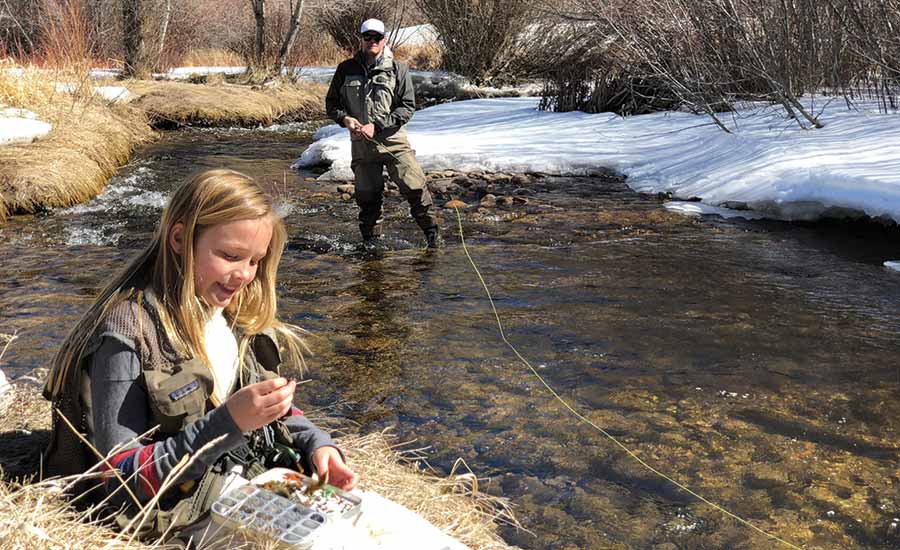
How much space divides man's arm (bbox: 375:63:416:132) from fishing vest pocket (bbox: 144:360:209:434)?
536cm

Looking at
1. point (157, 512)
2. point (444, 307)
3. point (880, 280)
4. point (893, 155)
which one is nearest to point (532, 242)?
point (444, 307)

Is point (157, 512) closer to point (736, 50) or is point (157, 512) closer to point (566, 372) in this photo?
point (566, 372)

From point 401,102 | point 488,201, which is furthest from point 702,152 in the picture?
point 401,102

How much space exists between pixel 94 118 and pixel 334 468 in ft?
38.7

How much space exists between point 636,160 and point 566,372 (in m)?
6.97

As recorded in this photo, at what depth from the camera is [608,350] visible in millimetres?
5383

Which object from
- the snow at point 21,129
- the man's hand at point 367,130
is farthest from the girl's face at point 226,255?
the snow at point 21,129

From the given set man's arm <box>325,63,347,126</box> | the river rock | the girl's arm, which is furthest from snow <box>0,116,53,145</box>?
the girl's arm

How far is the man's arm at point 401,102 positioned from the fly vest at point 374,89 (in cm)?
4

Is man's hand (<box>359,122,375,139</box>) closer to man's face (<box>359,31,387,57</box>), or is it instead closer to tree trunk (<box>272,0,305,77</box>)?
man's face (<box>359,31,387,57</box>)

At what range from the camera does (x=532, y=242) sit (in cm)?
809

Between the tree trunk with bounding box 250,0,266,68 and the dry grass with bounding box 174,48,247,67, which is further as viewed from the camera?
the dry grass with bounding box 174,48,247,67

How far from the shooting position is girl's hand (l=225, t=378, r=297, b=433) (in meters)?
2.18

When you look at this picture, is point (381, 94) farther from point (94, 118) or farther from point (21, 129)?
point (94, 118)
